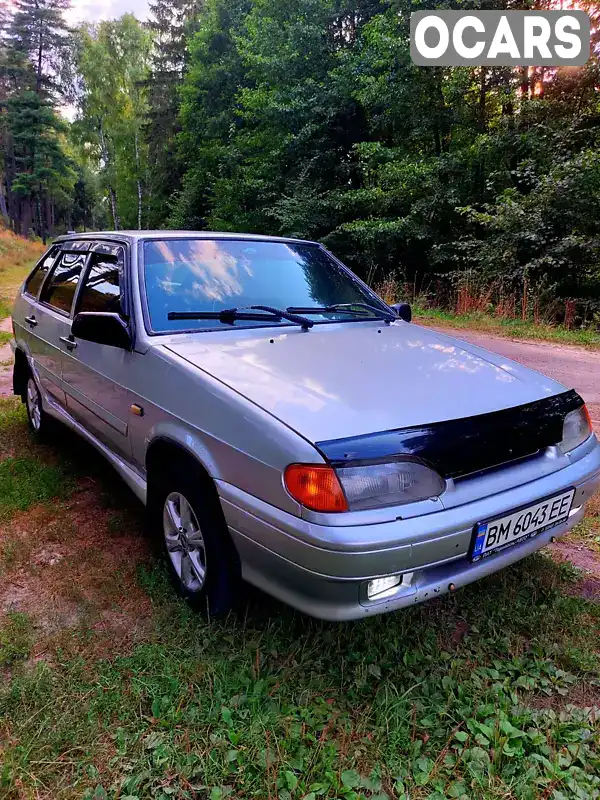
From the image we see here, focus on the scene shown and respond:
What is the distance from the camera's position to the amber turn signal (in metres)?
1.72

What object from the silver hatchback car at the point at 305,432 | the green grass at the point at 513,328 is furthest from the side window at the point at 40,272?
the green grass at the point at 513,328

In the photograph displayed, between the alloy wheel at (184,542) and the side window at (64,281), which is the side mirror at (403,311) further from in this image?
the side window at (64,281)

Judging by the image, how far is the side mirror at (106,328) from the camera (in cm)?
259

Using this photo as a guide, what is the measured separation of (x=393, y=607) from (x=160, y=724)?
2.85 ft

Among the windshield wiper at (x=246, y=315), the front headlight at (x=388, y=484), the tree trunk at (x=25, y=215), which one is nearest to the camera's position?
the front headlight at (x=388, y=484)

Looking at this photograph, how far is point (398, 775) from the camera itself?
165 centimetres

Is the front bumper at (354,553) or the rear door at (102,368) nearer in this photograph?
the front bumper at (354,553)

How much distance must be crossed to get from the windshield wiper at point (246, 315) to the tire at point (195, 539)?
2.61ft

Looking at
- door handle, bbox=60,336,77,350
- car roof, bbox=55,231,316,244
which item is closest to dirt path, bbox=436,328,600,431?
car roof, bbox=55,231,316,244

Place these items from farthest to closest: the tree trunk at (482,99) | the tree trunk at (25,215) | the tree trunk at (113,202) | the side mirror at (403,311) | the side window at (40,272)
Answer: the tree trunk at (25,215) → the tree trunk at (113,202) → the tree trunk at (482,99) → the side window at (40,272) → the side mirror at (403,311)

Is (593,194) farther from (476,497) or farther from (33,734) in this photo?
(33,734)

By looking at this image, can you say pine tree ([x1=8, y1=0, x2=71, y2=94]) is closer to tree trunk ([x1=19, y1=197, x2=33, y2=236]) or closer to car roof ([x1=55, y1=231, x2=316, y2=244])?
tree trunk ([x1=19, y1=197, x2=33, y2=236])

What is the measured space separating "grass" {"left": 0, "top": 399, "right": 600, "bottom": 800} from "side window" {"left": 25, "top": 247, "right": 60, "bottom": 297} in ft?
8.12

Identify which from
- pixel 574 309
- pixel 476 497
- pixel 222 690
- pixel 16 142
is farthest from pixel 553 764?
pixel 16 142
